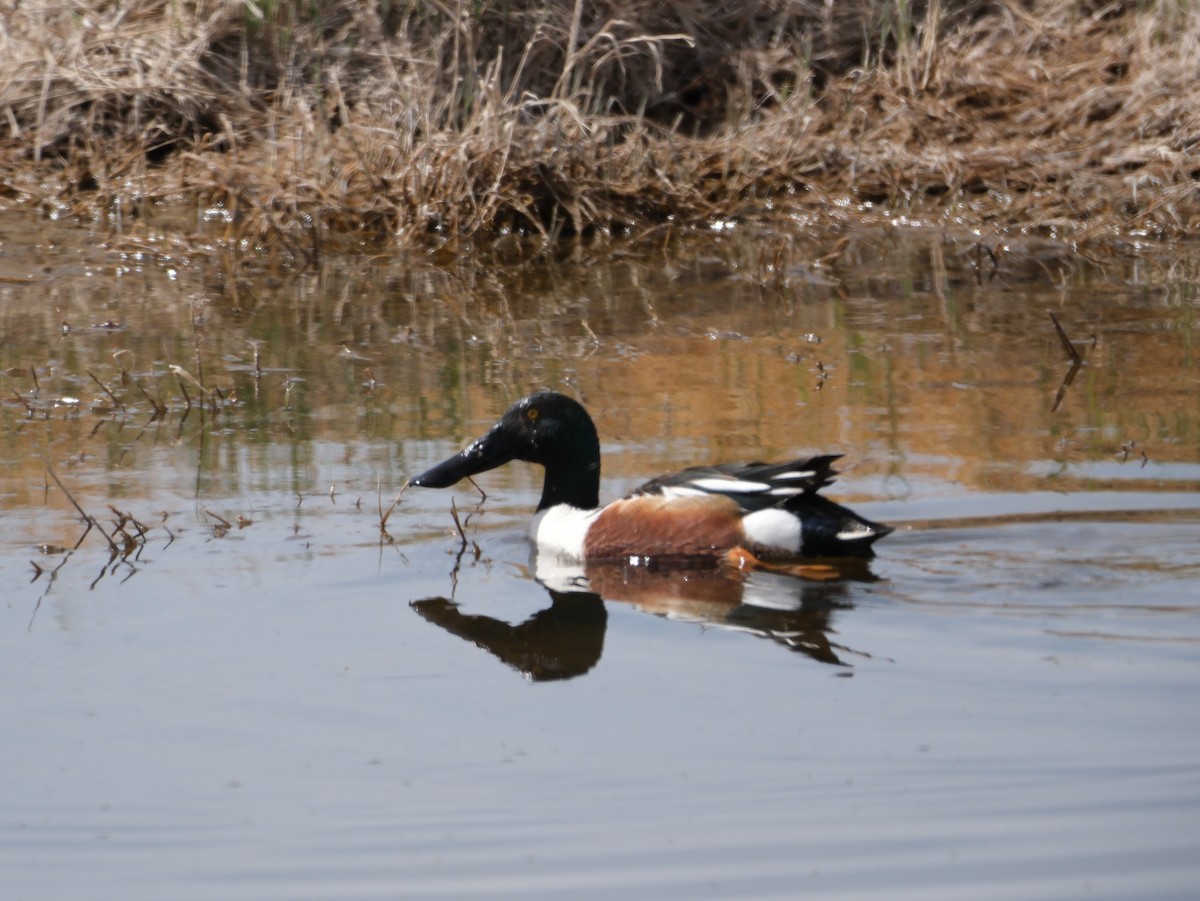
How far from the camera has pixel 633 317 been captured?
9.05 m

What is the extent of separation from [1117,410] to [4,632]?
14.2ft

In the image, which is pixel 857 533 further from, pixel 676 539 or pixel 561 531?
pixel 561 531

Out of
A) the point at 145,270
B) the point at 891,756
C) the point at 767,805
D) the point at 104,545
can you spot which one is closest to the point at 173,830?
the point at 767,805

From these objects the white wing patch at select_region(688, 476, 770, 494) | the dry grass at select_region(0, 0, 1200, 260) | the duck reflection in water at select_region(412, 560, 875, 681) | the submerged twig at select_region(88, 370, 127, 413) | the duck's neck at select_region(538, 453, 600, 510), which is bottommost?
the duck reflection in water at select_region(412, 560, 875, 681)

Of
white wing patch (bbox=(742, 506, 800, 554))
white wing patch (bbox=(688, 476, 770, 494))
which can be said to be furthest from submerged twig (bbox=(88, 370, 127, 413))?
white wing patch (bbox=(742, 506, 800, 554))

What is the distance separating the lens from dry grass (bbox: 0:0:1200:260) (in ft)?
34.6

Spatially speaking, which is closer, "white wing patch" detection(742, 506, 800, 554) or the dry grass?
"white wing patch" detection(742, 506, 800, 554)

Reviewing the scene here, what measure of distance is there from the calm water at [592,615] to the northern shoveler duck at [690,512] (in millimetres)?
144

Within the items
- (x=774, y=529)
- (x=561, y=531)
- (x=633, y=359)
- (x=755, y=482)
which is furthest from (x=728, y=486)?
(x=633, y=359)

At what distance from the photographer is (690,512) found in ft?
18.7

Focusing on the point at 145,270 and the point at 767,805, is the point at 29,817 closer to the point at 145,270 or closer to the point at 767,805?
the point at 767,805

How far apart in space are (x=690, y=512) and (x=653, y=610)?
54 centimetres

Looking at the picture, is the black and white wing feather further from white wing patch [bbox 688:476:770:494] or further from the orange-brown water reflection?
the orange-brown water reflection

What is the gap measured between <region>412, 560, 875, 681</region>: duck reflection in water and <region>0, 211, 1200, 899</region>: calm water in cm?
2
